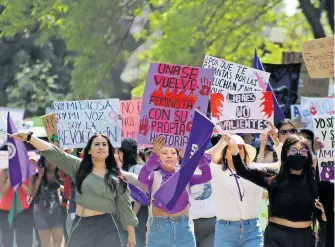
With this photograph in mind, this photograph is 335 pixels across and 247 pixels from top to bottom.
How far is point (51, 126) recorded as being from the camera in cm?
→ 1330

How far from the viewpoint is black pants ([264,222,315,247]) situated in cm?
898

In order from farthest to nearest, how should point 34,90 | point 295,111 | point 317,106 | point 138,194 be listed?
point 34,90
point 295,111
point 317,106
point 138,194

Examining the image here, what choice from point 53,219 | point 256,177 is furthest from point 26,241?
point 256,177

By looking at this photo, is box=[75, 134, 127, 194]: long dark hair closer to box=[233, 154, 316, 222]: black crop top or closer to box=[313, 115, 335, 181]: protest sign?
box=[233, 154, 316, 222]: black crop top

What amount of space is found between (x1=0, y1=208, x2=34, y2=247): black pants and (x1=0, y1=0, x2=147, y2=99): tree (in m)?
6.01

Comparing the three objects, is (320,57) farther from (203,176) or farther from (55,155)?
(55,155)

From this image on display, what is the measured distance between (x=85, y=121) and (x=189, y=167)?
2909 millimetres

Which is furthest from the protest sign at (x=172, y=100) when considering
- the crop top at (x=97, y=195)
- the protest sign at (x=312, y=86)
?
the protest sign at (x=312, y=86)

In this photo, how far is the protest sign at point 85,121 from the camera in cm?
1225

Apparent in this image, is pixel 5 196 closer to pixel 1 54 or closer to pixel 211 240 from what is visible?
pixel 211 240

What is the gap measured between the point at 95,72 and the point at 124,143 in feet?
25.5

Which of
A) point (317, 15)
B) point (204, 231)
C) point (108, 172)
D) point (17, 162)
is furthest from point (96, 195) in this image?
point (317, 15)

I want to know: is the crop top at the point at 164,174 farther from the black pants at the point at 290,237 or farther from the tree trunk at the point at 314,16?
the tree trunk at the point at 314,16

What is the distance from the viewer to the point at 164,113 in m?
10.8
